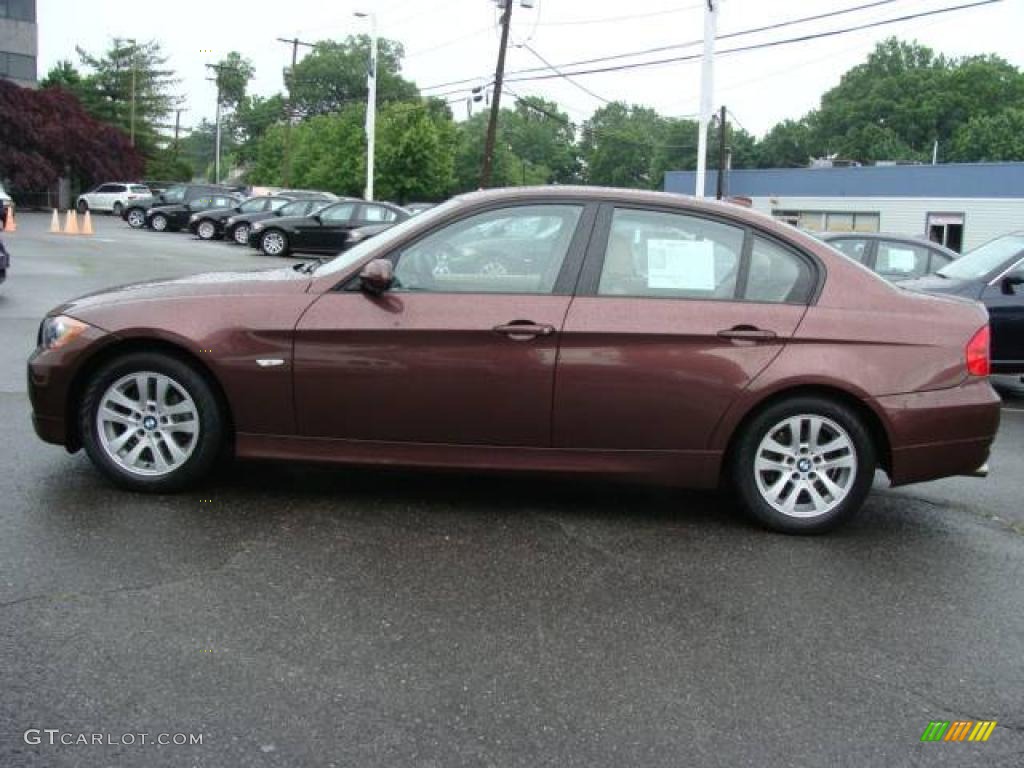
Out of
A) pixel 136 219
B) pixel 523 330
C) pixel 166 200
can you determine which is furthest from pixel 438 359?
pixel 136 219

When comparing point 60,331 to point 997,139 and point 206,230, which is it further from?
point 997,139

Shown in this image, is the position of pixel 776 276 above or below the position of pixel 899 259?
below

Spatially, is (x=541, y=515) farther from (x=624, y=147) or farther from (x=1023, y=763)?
(x=624, y=147)

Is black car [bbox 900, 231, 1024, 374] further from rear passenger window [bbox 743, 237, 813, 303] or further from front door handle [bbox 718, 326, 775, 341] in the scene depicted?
front door handle [bbox 718, 326, 775, 341]

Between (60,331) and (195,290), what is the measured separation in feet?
2.25

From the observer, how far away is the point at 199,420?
4.90 m

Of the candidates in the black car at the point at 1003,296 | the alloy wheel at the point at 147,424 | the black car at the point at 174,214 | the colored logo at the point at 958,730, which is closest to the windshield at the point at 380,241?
the alloy wheel at the point at 147,424

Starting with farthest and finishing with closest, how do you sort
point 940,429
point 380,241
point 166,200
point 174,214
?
point 166,200 < point 174,214 < point 380,241 < point 940,429

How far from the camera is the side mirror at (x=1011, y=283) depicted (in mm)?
8867

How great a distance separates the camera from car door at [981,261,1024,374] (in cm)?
881

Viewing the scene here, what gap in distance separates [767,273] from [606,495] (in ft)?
4.84

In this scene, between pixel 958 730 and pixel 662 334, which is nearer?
pixel 958 730

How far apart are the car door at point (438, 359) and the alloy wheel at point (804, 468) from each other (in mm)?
1091

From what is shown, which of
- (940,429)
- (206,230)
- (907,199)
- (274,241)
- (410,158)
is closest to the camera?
(940,429)
